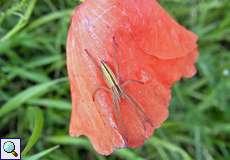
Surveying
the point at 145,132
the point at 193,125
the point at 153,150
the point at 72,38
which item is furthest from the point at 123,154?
the point at 72,38

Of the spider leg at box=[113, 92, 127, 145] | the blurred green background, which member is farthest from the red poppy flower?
the blurred green background

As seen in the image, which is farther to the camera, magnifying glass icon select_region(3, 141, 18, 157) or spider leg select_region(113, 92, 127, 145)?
magnifying glass icon select_region(3, 141, 18, 157)

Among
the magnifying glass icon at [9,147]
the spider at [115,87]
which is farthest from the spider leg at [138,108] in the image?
the magnifying glass icon at [9,147]

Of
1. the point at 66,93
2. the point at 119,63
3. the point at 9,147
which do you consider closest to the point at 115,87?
the point at 119,63

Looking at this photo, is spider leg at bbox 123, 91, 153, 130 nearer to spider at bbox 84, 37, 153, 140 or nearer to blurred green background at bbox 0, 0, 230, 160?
spider at bbox 84, 37, 153, 140

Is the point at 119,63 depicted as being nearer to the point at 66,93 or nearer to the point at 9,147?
the point at 9,147
